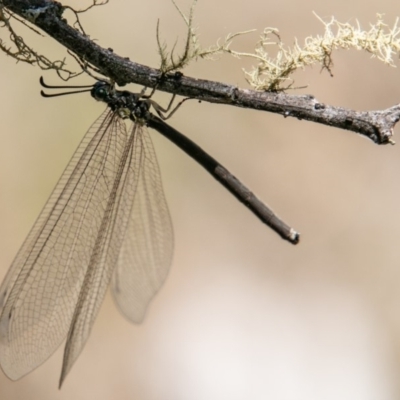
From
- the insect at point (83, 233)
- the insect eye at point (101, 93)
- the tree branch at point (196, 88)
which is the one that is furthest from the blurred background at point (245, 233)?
the tree branch at point (196, 88)

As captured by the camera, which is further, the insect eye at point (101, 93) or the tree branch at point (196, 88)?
the insect eye at point (101, 93)

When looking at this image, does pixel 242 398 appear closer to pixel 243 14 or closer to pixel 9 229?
pixel 9 229

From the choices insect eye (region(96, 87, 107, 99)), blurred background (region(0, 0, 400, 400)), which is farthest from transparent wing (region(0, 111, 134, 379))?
blurred background (region(0, 0, 400, 400))

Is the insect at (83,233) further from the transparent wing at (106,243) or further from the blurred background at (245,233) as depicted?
the blurred background at (245,233)

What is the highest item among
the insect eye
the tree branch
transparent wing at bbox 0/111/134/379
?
the insect eye

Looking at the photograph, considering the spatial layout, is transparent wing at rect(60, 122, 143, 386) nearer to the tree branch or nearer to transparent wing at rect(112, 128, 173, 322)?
transparent wing at rect(112, 128, 173, 322)

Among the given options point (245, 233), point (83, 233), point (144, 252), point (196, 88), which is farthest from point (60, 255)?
point (245, 233)
